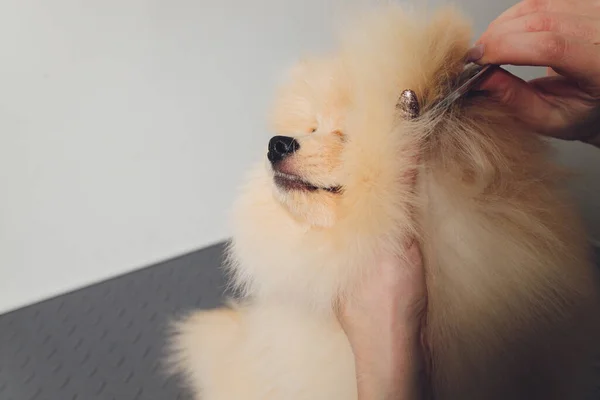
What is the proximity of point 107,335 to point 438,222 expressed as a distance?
80cm

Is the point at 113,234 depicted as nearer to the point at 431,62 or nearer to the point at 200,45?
the point at 200,45

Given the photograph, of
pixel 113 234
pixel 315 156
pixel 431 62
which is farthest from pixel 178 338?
pixel 431 62

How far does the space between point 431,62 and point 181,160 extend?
0.83m

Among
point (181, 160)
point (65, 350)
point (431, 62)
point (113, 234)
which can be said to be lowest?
point (65, 350)

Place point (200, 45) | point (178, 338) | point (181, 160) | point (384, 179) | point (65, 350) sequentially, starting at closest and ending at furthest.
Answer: point (384, 179) < point (178, 338) < point (65, 350) < point (200, 45) < point (181, 160)

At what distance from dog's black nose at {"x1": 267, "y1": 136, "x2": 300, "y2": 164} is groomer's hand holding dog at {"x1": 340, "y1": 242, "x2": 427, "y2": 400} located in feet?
0.46

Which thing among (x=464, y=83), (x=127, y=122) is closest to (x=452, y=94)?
(x=464, y=83)

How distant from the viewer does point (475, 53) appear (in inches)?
20.3

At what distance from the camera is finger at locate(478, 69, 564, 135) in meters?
0.55

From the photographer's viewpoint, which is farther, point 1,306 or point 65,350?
point 1,306

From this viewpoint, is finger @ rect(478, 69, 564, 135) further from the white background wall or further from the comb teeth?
the white background wall

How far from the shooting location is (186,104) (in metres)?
1.15

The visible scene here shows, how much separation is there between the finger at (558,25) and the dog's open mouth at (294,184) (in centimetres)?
23

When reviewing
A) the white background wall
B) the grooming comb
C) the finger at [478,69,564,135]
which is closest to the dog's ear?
the grooming comb
